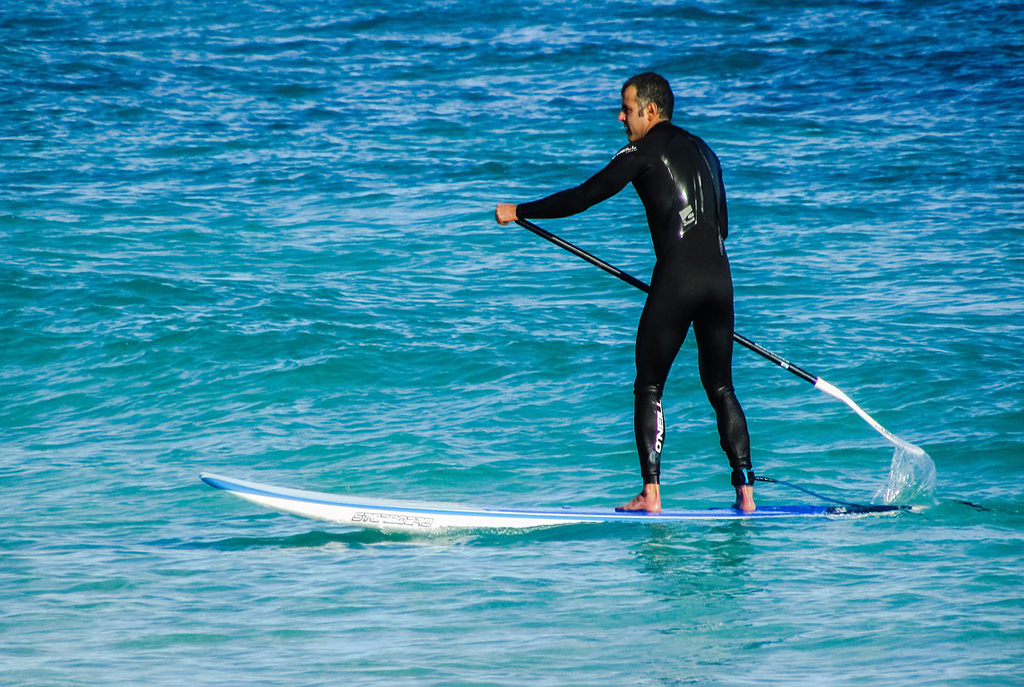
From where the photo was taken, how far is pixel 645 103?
5500mm

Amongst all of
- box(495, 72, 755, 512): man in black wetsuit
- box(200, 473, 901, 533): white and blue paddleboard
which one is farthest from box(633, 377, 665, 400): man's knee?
box(200, 473, 901, 533): white and blue paddleboard

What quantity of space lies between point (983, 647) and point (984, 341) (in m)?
5.25

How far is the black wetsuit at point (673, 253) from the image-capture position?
Answer: 17.8 ft

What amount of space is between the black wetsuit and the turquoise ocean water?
651mm

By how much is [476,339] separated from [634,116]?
451 centimetres

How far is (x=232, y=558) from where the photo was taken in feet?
18.1

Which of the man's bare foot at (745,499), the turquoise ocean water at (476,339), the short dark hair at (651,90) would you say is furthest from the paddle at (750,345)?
the short dark hair at (651,90)

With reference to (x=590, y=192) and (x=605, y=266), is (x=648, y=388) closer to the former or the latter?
(x=605, y=266)

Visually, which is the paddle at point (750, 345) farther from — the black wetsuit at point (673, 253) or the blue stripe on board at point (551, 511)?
the blue stripe on board at point (551, 511)

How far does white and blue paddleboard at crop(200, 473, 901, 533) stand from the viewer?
5.84m

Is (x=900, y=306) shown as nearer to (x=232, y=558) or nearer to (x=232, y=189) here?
(x=232, y=558)

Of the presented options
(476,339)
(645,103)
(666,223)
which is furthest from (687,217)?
(476,339)

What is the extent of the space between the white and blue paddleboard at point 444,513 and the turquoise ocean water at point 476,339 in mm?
78

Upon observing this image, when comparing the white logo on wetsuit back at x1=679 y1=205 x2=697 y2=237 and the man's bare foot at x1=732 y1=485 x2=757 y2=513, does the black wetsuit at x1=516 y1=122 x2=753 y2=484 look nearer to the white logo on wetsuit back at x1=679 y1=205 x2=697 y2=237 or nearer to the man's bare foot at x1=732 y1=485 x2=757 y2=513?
the white logo on wetsuit back at x1=679 y1=205 x2=697 y2=237
